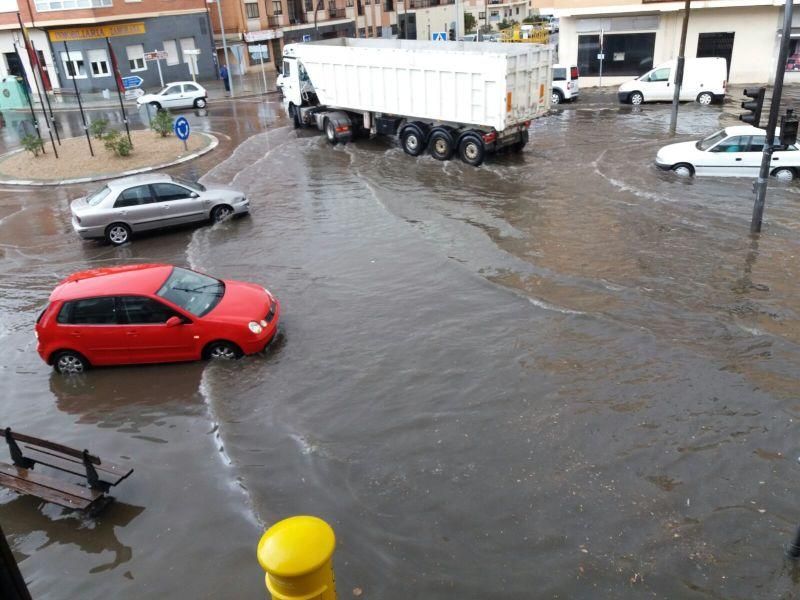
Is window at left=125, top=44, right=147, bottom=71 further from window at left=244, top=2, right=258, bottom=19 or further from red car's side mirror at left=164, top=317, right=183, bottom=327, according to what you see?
red car's side mirror at left=164, top=317, right=183, bottom=327

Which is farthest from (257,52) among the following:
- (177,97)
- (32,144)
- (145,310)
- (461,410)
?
(461,410)

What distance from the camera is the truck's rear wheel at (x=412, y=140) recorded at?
21281 mm

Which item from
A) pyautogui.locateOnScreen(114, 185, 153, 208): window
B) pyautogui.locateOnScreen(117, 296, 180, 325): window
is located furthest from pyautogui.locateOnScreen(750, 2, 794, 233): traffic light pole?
pyautogui.locateOnScreen(114, 185, 153, 208): window

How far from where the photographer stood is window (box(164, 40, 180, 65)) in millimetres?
41156

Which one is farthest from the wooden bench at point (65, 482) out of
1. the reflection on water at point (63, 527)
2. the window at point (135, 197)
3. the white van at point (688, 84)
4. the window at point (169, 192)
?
the white van at point (688, 84)

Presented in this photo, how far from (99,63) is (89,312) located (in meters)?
36.0

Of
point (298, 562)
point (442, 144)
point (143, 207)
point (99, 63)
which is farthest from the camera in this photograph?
point (99, 63)

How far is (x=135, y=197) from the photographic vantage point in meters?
14.9

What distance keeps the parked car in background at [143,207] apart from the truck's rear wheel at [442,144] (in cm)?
743

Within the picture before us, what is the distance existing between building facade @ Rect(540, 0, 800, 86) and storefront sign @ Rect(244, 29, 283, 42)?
21322 millimetres

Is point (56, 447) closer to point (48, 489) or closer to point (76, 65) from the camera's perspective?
point (48, 489)

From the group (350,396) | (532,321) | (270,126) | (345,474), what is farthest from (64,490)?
(270,126)

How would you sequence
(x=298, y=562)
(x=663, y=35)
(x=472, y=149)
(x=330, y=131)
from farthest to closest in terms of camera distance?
(x=663, y=35), (x=330, y=131), (x=472, y=149), (x=298, y=562)

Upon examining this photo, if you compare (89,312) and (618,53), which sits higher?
(618,53)
